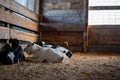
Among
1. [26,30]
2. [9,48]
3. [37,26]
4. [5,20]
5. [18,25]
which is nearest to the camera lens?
[9,48]

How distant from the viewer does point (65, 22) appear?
6211 millimetres

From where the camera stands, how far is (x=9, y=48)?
3414 millimetres

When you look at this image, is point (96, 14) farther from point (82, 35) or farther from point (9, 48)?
point (9, 48)

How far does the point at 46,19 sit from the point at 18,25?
6.49 ft

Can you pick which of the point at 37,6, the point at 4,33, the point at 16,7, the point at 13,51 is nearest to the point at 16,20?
the point at 16,7

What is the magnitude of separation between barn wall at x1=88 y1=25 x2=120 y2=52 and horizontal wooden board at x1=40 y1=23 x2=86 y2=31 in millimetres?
346

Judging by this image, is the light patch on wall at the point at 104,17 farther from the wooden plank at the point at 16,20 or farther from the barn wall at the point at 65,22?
the wooden plank at the point at 16,20

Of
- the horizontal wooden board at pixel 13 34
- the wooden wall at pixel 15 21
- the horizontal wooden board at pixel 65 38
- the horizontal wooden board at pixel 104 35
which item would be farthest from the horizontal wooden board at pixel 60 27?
the horizontal wooden board at pixel 13 34

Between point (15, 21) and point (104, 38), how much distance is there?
2.87 meters

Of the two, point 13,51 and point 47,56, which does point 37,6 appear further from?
point 13,51

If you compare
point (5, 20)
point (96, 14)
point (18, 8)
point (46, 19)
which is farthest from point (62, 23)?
point (5, 20)

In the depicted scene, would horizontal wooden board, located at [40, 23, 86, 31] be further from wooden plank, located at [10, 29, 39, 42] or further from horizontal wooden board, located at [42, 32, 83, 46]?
wooden plank, located at [10, 29, 39, 42]

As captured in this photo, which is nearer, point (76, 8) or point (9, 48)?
point (9, 48)

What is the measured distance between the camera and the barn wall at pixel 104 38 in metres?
6.00
